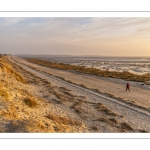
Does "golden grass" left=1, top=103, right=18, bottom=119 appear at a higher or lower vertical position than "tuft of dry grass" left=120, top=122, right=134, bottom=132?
higher

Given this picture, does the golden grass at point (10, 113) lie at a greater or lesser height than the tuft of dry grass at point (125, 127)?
greater

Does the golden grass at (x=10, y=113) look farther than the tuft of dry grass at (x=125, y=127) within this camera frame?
No

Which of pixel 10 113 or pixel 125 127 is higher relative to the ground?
pixel 10 113

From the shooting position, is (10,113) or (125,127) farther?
(125,127)

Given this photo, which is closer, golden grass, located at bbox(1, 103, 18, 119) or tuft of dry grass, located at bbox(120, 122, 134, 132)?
golden grass, located at bbox(1, 103, 18, 119)

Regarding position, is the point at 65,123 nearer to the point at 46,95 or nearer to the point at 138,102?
the point at 46,95
